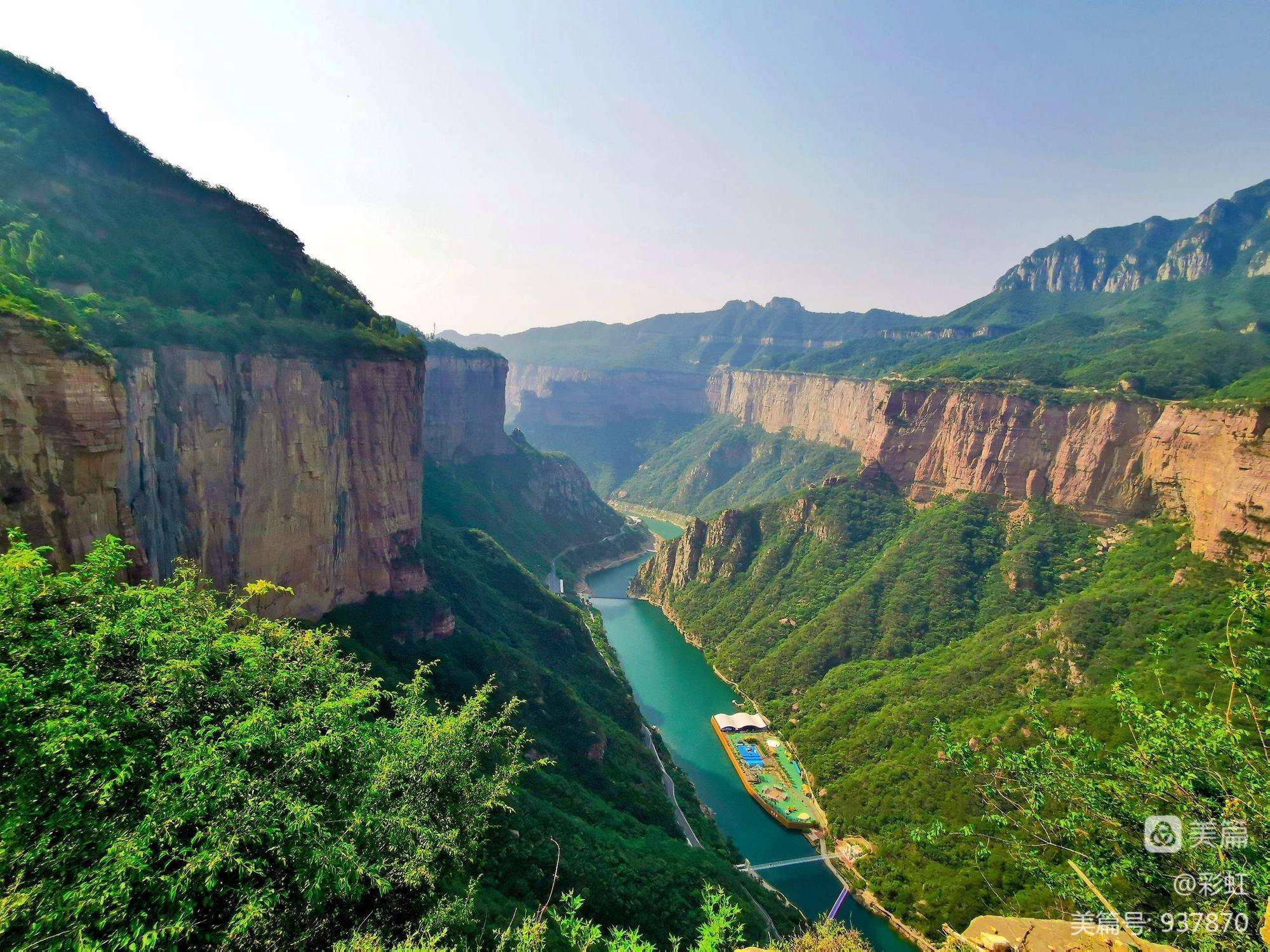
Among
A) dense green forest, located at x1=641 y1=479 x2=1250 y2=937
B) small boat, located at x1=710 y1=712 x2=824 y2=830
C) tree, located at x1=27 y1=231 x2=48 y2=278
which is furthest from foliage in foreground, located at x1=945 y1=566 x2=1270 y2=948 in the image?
small boat, located at x1=710 y1=712 x2=824 y2=830

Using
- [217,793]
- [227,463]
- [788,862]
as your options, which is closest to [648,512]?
[788,862]

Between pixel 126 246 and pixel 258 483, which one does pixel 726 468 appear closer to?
pixel 258 483

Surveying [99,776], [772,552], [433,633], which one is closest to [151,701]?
[99,776]

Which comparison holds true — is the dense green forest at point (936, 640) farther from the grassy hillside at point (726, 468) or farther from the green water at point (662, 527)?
the green water at point (662, 527)

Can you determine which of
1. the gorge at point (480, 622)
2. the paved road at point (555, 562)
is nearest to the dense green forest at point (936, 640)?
the gorge at point (480, 622)

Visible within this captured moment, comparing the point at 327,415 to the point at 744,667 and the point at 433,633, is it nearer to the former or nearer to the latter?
the point at 433,633

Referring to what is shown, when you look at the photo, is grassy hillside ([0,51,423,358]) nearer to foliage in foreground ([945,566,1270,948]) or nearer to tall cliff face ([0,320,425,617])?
tall cliff face ([0,320,425,617])
